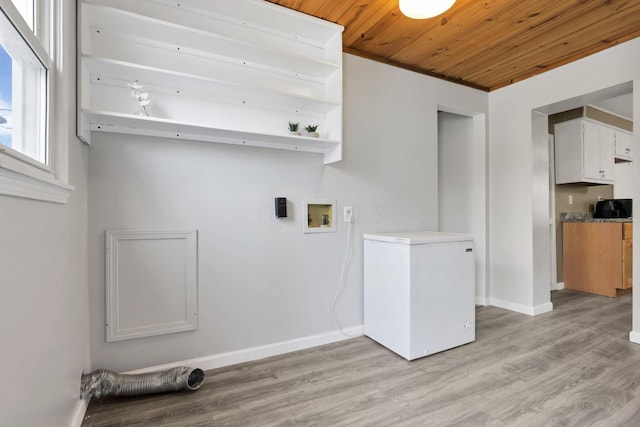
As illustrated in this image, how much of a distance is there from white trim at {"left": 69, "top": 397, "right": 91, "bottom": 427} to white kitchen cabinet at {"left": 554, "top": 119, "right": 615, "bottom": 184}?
5089 millimetres

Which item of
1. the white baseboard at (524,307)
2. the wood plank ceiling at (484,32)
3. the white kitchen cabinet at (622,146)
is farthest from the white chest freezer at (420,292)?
the white kitchen cabinet at (622,146)

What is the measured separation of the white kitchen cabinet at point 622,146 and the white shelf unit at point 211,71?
4.42 meters

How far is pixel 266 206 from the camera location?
2.13 meters

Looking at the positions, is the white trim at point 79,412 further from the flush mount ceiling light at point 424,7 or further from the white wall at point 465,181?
the white wall at point 465,181

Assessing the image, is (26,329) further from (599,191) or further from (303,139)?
(599,191)

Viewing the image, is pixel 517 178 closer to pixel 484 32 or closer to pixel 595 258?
pixel 484 32

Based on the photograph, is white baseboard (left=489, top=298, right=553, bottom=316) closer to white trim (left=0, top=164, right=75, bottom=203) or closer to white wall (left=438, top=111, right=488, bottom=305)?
white wall (left=438, top=111, right=488, bottom=305)

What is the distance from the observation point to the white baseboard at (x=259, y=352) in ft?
6.24

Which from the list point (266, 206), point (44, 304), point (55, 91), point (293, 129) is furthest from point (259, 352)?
point (55, 91)

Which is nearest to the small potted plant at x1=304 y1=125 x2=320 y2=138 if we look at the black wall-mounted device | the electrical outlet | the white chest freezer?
the black wall-mounted device

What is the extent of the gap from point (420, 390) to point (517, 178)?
2404mm

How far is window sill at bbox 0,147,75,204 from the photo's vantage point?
730mm

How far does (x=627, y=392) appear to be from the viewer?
169cm

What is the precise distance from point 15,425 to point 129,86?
5.32ft
